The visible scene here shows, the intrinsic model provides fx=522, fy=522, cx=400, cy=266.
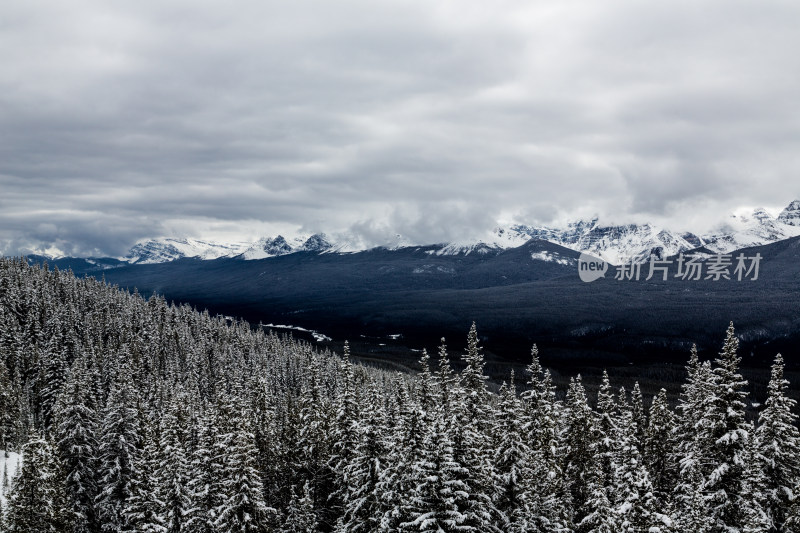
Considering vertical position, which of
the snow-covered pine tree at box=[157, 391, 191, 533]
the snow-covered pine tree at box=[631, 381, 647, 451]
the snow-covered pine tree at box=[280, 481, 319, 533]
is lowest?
the snow-covered pine tree at box=[280, 481, 319, 533]

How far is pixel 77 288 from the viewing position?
16762cm

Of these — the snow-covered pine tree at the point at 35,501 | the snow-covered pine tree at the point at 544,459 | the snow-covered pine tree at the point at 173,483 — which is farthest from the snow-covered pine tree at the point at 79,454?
the snow-covered pine tree at the point at 544,459

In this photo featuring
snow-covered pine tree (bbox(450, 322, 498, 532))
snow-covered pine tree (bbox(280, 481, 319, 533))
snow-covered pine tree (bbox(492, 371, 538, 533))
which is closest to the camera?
snow-covered pine tree (bbox(450, 322, 498, 532))

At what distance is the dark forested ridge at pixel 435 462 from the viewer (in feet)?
87.2

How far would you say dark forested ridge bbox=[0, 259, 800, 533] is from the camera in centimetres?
2659

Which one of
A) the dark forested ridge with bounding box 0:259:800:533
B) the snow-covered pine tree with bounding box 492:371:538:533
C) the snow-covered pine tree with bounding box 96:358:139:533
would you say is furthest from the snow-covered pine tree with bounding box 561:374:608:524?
the snow-covered pine tree with bounding box 96:358:139:533

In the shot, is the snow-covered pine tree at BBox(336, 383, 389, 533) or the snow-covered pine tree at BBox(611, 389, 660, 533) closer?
the snow-covered pine tree at BBox(611, 389, 660, 533)

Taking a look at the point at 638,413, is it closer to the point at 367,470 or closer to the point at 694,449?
the point at 694,449

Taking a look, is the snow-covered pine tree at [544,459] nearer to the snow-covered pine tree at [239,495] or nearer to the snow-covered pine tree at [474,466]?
the snow-covered pine tree at [474,466]

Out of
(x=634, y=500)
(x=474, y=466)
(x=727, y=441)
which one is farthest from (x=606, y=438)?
(x=474, y=466)

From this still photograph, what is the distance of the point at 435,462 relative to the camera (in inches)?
973

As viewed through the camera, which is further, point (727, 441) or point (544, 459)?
point (544, 459)

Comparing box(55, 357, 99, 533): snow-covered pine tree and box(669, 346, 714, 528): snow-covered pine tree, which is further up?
box(669, 346, 714, 528): snow-covered pine tree

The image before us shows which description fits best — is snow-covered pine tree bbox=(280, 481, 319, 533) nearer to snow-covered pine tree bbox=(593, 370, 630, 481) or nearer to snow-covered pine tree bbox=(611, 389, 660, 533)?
snow-covered pine tree bbox=(593, 370, 630, 481)
